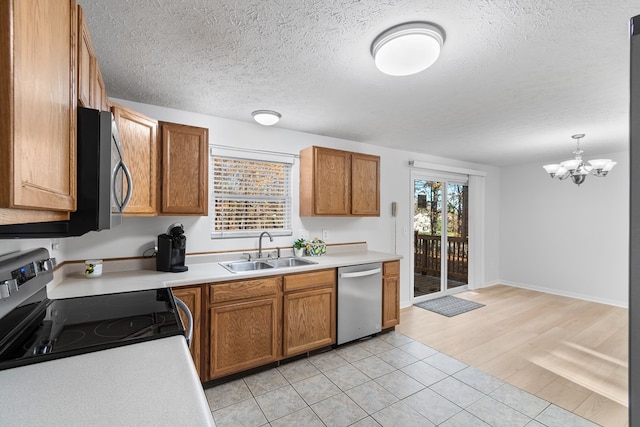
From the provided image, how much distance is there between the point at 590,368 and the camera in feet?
9.13

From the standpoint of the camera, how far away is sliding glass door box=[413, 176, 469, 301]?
16.4 feet

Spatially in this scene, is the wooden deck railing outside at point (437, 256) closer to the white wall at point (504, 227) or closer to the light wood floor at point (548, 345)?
the white wall at point (504, 227)

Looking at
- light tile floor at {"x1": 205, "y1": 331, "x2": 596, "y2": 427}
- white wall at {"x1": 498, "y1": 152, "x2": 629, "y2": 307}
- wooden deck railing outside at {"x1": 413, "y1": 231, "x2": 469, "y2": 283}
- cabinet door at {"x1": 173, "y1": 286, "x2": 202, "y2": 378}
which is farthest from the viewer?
wooden deck railing outside at {"x1": 413, "y1": 231, "x2": 469, "y2": 283}

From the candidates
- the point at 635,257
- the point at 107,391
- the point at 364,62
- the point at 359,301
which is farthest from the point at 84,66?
the point at 359,301

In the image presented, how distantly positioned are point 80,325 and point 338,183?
8.65 ft

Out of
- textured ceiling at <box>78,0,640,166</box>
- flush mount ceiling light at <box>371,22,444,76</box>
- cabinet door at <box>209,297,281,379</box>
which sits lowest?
cabinet door at <box>209,297,281,379</box>

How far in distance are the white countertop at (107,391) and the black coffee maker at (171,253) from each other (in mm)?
1495

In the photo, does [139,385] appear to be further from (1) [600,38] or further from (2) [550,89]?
(2) [550,89]

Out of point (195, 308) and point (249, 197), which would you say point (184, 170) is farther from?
point (195, 308)

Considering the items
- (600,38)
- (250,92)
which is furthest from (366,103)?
(600,38)

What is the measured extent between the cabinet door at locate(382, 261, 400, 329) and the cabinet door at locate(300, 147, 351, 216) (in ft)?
2.73

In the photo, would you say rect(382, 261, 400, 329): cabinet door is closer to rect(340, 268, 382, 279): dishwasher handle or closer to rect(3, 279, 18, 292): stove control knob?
rect(340, 268, 382, 279): dishwasher handle

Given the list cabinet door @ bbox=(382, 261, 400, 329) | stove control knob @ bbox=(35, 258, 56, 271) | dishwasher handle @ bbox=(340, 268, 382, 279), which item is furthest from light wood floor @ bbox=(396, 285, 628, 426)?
stove control knob @ bbox=(35, 258, 56, 271)

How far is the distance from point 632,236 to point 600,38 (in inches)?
71.2
